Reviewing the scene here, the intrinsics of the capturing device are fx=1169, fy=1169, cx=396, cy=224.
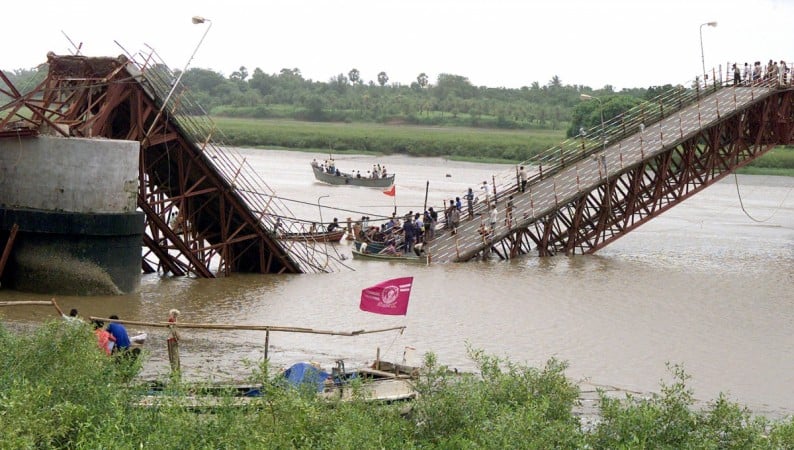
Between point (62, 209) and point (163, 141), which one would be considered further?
point (163, 141)

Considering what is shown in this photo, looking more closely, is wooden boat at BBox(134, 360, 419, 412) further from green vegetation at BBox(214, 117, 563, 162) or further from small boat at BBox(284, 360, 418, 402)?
green vegetation at BBox(214, 117, 563, 162)

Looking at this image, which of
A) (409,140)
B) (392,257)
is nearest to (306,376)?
(392,257)

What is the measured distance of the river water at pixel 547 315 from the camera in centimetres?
2186

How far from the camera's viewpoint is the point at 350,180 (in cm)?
6838

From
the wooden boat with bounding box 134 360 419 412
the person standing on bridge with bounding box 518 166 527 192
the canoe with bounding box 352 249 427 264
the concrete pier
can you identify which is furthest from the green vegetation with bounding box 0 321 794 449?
the person standing on bridge with bounding box 518 166 527 192

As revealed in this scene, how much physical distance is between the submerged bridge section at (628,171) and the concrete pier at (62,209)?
12.3 meters

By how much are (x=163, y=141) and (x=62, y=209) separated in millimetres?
3071

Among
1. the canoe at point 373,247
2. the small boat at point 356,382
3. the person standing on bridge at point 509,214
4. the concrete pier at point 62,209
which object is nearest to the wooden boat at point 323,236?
the canoe at point 373,247

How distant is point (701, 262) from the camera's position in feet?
127

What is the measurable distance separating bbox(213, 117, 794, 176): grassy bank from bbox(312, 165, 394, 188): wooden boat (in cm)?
2210

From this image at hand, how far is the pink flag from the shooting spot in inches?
704

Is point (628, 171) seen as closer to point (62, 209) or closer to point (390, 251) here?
point (390, 251)

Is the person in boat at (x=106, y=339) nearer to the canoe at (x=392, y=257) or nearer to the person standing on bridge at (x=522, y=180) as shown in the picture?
the canoe at (x=392, y=257)

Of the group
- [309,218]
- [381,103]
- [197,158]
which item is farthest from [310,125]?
[197,158]
